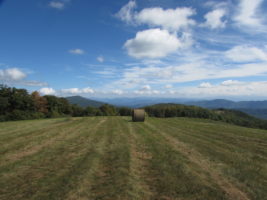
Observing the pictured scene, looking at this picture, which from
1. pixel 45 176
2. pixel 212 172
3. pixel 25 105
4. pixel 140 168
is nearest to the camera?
pixel 45 176

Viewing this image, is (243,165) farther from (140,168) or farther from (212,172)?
(140,168)

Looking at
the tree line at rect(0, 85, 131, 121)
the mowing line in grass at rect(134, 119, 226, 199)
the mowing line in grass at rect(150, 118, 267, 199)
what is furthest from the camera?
the tree line at rect(0, 85, 131, 121)

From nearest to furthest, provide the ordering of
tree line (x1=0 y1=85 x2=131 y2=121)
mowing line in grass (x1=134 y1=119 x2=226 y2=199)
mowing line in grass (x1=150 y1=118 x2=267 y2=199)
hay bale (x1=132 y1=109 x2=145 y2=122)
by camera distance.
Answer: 1. mowing line in grass (x1=134 y1=119 x2=226 y2=199)
2. mowing line in grass (x1=150 y1=118 x2=267 y2=199)
3. hay bale (x1=132 y1=109 x2=145 y2=122)
4. tree line (x1=0 y1=85 x2=131 y2=121)

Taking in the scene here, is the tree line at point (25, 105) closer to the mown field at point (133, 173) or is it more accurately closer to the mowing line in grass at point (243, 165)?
the mown field at point (133, 173)

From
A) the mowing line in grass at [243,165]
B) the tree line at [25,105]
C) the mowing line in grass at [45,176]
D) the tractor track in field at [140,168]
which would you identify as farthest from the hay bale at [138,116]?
the tree line at [25,105]

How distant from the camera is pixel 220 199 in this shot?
13.2 ft

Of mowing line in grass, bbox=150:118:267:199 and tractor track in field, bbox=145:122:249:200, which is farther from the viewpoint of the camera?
mowing line in grass, bbox=150:118:267:199

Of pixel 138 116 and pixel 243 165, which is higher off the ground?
pixel 138 116

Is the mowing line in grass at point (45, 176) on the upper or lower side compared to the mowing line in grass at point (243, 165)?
lower

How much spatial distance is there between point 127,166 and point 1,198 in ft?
11.6

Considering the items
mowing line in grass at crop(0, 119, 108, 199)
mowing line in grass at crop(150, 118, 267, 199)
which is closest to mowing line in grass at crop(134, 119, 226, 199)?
mowing line in grass at crop(150, 118, 267, 199)

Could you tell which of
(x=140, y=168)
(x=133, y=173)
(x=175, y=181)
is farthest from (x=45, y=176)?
(x=175, y=181)

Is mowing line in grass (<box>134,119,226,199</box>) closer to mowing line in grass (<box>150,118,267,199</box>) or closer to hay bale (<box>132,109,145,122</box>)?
mowing line in grass (<box>150,118,267,199</box>)

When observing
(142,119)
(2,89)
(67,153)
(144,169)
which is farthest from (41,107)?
(144,169)
